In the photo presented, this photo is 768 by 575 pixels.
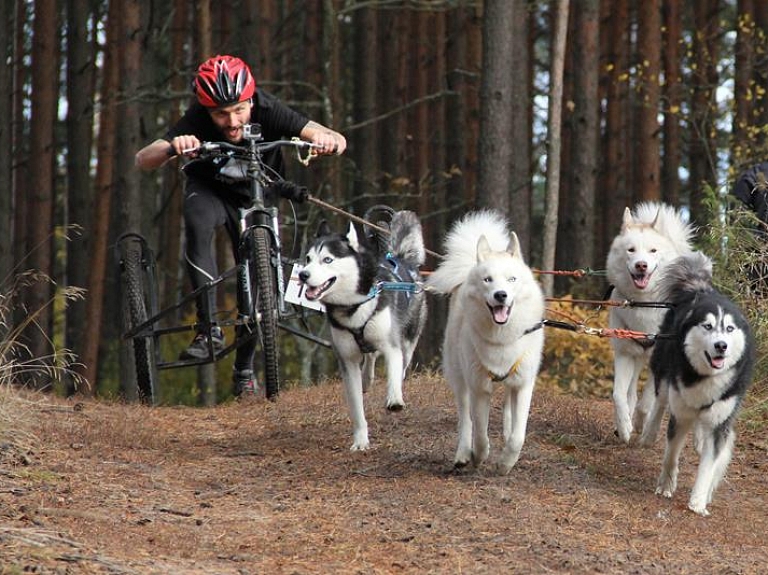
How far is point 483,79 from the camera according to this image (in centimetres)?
1309

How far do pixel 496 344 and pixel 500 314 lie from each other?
0.20 meters

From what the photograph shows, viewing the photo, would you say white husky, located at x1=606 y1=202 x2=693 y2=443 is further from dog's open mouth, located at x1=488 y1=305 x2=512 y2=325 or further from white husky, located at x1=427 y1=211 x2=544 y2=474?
dog's open mouth, located at x1=488 y1=305 x2=512 y2=325

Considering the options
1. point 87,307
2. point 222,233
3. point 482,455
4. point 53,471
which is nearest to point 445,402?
point 482,455

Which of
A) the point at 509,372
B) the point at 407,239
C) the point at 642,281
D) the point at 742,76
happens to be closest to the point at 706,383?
the point at 509,372

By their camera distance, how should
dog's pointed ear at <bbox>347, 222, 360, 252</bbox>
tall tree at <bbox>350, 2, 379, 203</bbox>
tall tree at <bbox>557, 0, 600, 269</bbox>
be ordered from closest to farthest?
dog's pointed ear at <bbox>347, 222, 360, 252</bbox> < tall tree at <bbox>557, 0, 600, 269</bbox> < tall tree at <bbox>350, 2, 379, 203</bbox>

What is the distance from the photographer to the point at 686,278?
7.19m

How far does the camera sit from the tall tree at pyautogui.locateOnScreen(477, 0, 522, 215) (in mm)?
12961

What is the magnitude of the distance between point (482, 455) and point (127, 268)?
377 centimetres

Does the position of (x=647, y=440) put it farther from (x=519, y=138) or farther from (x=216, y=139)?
(x=519, y=138)

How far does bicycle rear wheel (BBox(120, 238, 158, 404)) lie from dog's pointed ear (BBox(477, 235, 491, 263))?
332cm

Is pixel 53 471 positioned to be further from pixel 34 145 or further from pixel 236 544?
pixel 34 145

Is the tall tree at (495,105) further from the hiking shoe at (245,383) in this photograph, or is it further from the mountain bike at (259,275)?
the mountain bike at (259,275)

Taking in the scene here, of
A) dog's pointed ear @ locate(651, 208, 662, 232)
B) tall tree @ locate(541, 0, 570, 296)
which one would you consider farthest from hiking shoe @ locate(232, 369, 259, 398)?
tall tree @ locate(541, 0, 570, 296)

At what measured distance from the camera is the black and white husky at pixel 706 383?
652 centimetres
